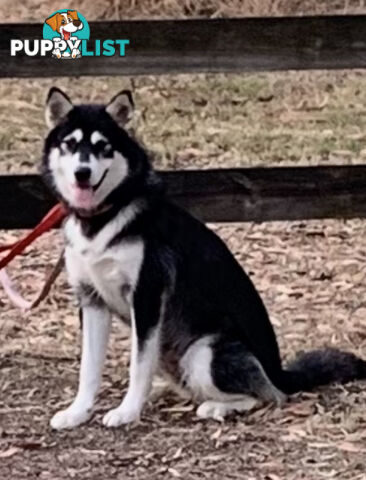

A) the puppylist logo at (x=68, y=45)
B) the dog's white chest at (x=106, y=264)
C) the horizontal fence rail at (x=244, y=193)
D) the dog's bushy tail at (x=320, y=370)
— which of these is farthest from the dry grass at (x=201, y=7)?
the dog's white chest at (x=106, y=264)

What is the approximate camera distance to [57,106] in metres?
4.70

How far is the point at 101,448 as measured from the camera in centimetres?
462

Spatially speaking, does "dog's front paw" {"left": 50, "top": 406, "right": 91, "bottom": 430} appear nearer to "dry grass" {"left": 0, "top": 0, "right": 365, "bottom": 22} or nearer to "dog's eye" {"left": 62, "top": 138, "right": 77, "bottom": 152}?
"dog's eye" {"left": 62, "top": 138, "right": 77, "bottom": 152}

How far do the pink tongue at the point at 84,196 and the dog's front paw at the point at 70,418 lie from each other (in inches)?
31.4

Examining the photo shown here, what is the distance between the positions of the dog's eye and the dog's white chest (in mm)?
328

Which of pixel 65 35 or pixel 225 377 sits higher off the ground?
pixel 65 35

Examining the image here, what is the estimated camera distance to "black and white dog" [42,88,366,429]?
4684mm

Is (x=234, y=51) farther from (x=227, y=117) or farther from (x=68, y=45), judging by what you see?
(x=227, y=117)

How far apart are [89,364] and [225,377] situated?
529mm

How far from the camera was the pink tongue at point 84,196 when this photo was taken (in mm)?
4629

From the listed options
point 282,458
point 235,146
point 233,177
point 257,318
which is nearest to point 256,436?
point 282,458

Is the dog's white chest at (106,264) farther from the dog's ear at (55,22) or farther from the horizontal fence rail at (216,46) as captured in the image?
the dog's ear at (55,22)

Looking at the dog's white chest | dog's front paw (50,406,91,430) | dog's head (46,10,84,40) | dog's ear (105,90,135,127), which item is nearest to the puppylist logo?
dog's head (46,10,84,40)

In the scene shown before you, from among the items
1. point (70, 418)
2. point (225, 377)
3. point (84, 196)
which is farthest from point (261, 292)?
point (84, 196)
